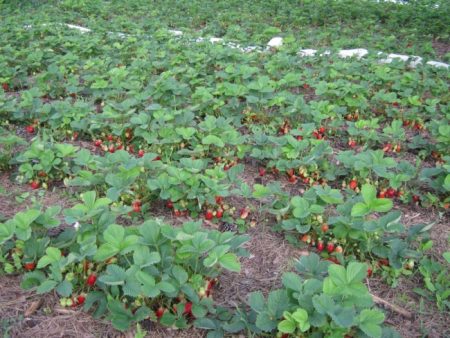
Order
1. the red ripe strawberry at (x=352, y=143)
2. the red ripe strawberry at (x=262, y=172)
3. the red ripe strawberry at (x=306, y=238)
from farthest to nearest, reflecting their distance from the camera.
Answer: the red ripe strawberry at (x=352, y=143), the red ripe strawberry at (x=262, y=172), the red ripe strawberry at (x=306, y=238)

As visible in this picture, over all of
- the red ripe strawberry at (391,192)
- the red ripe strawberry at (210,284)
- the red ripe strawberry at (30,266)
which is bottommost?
the red ripe strawberry at (391,192)

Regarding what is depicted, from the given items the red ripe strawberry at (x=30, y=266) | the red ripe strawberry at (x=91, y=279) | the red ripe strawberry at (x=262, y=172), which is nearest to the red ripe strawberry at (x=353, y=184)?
the red ripe strawberry at (x=262, y=172)

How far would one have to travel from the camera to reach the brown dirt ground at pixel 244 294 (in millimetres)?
2182

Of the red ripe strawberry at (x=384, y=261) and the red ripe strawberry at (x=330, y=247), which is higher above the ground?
the red ripe strawberry at (x=330, y=247)

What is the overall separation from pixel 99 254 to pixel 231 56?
413cm

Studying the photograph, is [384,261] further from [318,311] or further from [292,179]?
[292,179]

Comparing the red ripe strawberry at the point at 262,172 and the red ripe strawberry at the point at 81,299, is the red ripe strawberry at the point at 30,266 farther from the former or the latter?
the red ripe strawberry at the point at 262,172

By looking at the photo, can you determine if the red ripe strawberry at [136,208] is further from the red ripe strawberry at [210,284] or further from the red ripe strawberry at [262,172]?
the red ripe strawberry at [262,172]

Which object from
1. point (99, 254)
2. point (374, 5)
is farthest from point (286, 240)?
point (374, 5)

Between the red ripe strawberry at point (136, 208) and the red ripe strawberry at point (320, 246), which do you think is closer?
the red ripe strawberry at point (320, 246)

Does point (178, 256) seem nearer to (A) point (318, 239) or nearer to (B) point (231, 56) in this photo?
(A) point (318, 239)

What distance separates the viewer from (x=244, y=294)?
246cm

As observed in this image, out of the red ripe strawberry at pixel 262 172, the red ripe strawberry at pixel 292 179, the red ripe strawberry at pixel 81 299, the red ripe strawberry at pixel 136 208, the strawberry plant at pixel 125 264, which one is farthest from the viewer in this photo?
the red ripe strawberry at pixel 262 172

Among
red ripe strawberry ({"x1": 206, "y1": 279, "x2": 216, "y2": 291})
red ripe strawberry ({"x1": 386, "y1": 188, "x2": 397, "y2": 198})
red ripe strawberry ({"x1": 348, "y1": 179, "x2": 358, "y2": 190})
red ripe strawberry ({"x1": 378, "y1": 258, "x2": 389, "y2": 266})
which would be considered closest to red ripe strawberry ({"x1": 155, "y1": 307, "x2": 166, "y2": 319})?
red ripe strawberry ({"x1": 206, "y1": 279, "x2": 216, "y2": 291})
